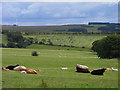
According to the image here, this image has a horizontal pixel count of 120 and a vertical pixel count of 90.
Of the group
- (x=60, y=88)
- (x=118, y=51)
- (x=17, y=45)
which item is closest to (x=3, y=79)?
(x=60, y=88)

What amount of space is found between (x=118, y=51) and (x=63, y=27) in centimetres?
16239

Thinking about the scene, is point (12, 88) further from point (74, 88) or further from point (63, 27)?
point (63, 27)

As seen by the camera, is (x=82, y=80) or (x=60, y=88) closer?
(x=60, y=88)

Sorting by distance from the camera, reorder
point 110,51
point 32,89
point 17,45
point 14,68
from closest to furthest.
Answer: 1. point 32,89
2. point 14,68
3. point 110,51
4. point 17,45

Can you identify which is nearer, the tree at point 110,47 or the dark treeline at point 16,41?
the tree at point 110,47

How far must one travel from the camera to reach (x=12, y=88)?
12.8m

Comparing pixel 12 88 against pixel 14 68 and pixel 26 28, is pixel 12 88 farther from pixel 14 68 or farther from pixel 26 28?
pixel 26 28

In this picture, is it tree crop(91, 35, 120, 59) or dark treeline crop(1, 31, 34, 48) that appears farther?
dark treeline crop(1, 31, 34, 48)

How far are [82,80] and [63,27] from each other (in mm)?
183431

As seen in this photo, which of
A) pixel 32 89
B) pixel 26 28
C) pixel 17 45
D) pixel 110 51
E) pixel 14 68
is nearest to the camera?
pixel 32 89

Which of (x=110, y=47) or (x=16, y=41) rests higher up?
(x=110, y=47)

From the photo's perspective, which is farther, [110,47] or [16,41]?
[16,41]

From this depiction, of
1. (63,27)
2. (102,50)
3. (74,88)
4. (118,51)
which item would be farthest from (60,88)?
(63,27)

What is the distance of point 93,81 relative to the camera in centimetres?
1563
